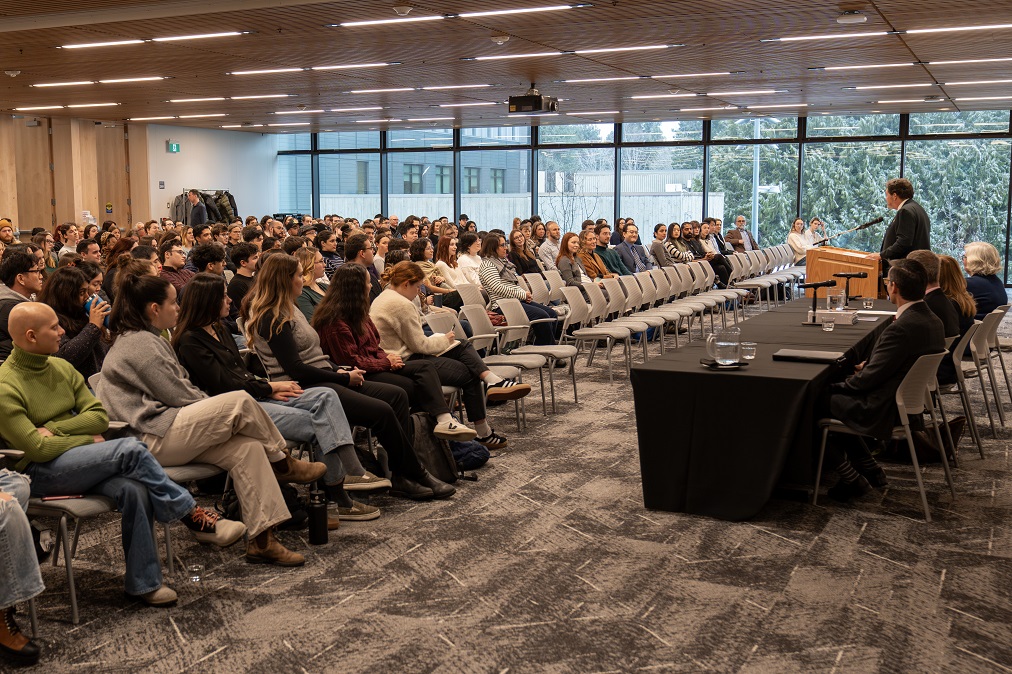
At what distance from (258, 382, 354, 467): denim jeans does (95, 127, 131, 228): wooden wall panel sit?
56.4ft

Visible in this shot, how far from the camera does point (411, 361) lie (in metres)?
5.82

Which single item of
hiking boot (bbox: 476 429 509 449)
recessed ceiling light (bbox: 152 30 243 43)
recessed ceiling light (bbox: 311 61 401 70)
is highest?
recessed ceiling light (bbox: 311 61 401 70)

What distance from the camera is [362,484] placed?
4910 millimetres

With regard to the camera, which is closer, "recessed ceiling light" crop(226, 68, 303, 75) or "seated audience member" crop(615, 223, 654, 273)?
"recessed ceiling light" crop(226, 68, 303, 75)

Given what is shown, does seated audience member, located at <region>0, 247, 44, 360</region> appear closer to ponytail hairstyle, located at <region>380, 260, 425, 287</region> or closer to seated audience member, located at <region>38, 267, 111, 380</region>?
seated audience member, located at <region>38, 267, 111, 380</region>

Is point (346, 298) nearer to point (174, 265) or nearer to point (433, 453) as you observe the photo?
point (433, 453)

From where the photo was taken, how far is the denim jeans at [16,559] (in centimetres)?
315

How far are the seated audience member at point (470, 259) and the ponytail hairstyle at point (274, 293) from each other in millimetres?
4499

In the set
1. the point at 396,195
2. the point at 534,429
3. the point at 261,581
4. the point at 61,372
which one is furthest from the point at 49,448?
the point at 396,195

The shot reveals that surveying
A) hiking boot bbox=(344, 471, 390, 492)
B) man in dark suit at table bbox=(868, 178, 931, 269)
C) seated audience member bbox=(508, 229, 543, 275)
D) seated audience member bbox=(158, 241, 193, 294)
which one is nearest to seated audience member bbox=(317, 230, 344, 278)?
seated audience member bbox=(508, 229, 543, 275)

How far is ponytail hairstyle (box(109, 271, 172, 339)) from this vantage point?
13.3 feet

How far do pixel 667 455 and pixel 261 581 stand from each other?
79.6 inches

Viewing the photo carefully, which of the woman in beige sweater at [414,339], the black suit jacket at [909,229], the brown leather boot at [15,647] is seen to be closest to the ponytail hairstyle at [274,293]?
the woman in beige sweater at [414,339]

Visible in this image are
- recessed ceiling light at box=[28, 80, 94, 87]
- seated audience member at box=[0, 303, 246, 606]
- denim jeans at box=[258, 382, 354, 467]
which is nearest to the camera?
seated audience member at box=[0, 303, 246, 606]
